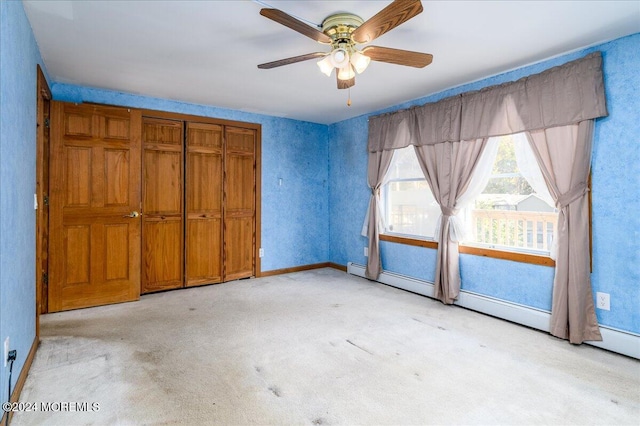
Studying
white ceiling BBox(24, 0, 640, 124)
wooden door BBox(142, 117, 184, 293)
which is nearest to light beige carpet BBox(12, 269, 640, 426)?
wooden door BBox(142, 117, 184, 293)

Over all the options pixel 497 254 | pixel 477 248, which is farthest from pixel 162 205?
pixel 497 254

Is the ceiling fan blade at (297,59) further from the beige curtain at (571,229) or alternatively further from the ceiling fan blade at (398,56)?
the beige curtain at (571,229)

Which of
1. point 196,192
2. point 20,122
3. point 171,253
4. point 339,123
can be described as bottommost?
point 171,253

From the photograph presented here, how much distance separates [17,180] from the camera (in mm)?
2094

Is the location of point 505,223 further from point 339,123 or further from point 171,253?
point 171,253

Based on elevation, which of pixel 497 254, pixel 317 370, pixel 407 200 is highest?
pixel 407 200

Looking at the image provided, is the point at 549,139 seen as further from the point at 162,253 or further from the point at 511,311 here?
the point at 162,253

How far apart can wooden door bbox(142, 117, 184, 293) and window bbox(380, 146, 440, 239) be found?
2.75 m

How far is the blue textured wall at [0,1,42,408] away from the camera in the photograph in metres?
1.76

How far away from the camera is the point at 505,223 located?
11.5 ft

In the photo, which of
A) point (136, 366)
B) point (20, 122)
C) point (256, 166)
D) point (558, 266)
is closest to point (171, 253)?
point (256, 166)

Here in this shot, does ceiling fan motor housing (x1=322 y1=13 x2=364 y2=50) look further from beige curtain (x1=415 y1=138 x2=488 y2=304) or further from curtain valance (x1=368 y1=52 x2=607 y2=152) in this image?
beige curtain (x1=415 y1=138 x2=488 y2=304)

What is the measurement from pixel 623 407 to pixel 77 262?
4590 mm

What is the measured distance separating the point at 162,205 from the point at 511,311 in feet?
13.3
